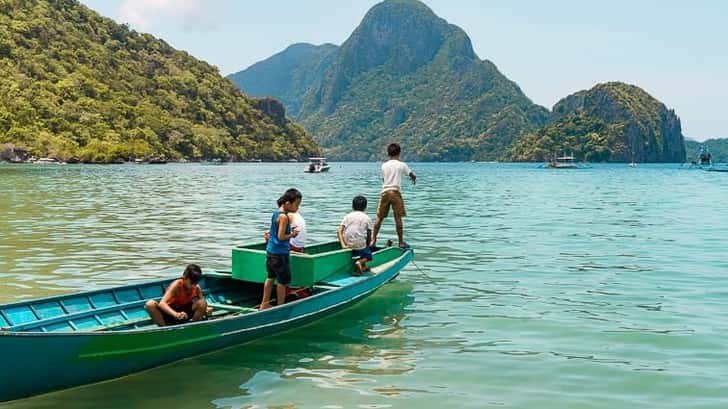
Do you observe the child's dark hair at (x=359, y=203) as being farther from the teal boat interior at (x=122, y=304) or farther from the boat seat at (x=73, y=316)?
the boat seat at (x=73, y=316)

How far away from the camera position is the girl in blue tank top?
12148 mm

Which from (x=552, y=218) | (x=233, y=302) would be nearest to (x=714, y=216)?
(x=552, y=218)

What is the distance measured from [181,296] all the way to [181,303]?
130 millimetres

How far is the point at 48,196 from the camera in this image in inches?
1945

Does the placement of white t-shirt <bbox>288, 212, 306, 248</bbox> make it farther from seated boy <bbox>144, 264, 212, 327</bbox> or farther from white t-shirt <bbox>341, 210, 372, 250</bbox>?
seated boy <bbox>144, 264, 212, 327</bbox>

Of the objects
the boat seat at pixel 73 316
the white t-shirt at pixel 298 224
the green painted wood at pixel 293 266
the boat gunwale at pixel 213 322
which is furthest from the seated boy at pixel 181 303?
the white t-shirt at pixel 298 224

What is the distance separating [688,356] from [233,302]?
8943 millimetres

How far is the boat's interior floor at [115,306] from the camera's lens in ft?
33.8

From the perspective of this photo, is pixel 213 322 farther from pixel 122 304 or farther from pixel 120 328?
pixel 122 304

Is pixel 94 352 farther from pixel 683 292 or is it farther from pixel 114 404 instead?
pixel 683 292

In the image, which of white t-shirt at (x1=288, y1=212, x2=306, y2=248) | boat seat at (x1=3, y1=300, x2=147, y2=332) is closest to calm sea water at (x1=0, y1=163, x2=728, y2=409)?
boat seat at (x1=3, y1=300, x2=147, y2=332)

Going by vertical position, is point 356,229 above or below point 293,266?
above

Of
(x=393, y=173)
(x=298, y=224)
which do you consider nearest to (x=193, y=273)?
(x=298, y=224)

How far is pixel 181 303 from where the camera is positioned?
1094cm
